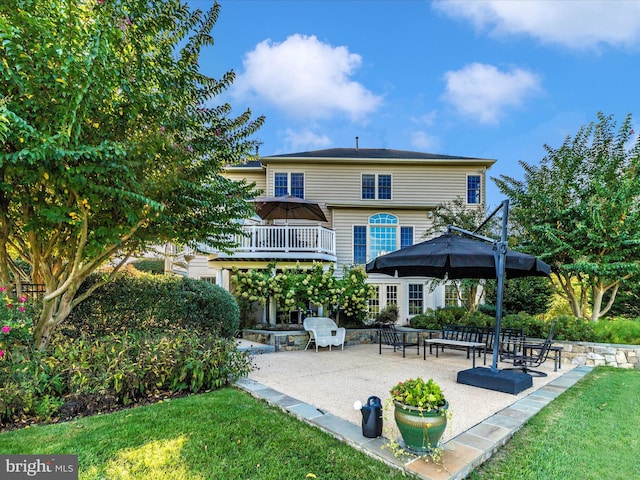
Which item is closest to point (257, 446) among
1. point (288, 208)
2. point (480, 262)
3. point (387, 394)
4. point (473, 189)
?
point (387, 394)

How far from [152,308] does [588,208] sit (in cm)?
1078

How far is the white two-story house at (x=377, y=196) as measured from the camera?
50.5 feet

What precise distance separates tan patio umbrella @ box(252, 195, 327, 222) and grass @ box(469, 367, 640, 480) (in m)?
8.79

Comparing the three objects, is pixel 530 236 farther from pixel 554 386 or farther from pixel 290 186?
pixel 290 186

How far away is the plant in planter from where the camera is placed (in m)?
3.04

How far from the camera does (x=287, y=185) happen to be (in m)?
16.2

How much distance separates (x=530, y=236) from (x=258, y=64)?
34.9ft

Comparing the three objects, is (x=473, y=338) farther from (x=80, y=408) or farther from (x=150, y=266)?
(x=150, y=266)

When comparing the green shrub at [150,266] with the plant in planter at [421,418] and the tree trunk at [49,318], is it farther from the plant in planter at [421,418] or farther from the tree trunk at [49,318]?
the plant in planter at [421,418]

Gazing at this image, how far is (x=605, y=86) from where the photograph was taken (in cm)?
1325

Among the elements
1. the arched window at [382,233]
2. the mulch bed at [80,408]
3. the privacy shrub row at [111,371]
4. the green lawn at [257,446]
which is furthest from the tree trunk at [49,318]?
the arched window at [382,233]

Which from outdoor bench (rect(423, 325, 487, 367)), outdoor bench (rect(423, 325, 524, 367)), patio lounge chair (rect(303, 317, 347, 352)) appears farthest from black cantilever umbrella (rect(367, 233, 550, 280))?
patio lounge chair (rect(303, 317, 347, 352))

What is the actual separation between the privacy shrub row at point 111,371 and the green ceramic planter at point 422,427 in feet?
10.2

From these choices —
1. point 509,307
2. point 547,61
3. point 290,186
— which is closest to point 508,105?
point 547,61
